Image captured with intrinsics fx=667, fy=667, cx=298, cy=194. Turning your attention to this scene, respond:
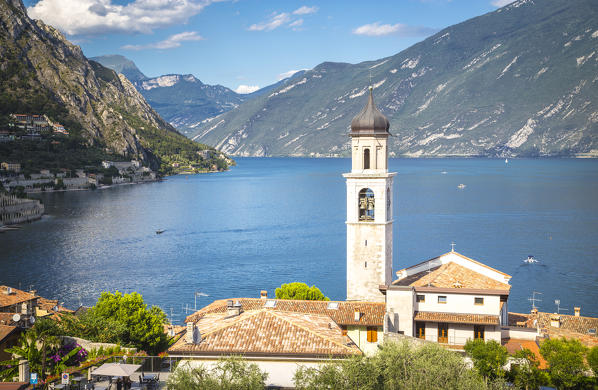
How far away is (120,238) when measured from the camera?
126812mm

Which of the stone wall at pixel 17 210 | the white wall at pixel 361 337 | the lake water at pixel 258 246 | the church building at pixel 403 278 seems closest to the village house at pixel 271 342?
the white wall at pixel 361 337

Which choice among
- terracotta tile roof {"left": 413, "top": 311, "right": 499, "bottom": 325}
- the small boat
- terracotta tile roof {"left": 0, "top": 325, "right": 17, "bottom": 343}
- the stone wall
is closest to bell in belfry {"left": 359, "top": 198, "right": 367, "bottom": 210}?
terracotta tile roof {"left": 413, "top": 311, "right": 499, "bottom": 325}

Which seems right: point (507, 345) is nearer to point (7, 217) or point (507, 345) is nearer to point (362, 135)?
point (362, 135)

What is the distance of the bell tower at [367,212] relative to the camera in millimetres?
44312

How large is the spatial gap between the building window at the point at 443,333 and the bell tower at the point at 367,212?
8.25m

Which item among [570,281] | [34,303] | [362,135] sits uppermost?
[362,135]

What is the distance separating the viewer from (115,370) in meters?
27.0

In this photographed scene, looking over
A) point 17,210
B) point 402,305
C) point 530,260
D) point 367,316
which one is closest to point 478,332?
point 402,305

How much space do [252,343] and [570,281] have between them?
68617 millimetres

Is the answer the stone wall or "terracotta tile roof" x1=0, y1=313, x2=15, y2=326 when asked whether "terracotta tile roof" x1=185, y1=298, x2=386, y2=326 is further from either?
the stone wall

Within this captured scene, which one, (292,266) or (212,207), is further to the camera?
(212,207)

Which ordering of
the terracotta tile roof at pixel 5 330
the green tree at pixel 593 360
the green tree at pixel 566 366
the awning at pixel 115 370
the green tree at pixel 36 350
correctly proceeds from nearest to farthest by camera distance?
the awning at pixel 115 370, the green tree at pixel 36 350, the green tree at pixel 566 366, the green tree at pixel 593 360, the terracotta tile roof at pixel 5 330

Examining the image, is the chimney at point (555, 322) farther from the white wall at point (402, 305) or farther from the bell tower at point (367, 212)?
the white wall at point (402, 305)

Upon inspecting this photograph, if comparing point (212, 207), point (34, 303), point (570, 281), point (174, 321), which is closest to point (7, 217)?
point (212, 207)
